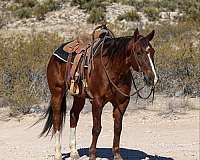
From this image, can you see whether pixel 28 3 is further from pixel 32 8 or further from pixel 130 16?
pixel 130 16

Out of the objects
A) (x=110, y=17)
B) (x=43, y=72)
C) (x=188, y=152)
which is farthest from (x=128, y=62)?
(x=110, y=17)

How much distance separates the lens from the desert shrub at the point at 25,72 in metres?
13.6

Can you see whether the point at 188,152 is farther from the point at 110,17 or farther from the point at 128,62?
the point at 110,17

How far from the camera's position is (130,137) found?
1123 centimetres

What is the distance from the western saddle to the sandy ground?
4.46 ft

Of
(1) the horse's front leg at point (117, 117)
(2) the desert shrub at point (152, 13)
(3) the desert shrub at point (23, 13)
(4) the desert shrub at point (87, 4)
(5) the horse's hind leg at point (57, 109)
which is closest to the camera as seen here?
(1) the horse's front leg at point (117, 117)

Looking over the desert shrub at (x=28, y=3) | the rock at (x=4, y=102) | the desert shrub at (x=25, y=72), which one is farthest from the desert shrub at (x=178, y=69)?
the desert shrub at (x=28, y=3)

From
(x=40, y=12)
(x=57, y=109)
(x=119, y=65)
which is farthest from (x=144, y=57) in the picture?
(x=40, y=12)

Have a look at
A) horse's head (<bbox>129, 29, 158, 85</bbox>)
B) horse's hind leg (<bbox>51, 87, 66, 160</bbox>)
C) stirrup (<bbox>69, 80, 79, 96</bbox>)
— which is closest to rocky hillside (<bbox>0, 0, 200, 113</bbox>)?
horse's hind leg (<bbox>51, 87, 66, 160</bbox>)

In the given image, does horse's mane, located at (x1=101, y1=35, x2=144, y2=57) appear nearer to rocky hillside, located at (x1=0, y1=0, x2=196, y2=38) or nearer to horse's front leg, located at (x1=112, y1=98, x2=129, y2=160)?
horse's front leg, located at (x1=112, y1=98, x2=129, y2=160)

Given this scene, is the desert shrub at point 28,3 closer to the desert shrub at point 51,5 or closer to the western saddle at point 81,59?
the desert shrub at point 51,5

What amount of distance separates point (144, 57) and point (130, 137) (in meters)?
4.23

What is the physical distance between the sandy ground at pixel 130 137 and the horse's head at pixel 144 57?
226 centimetres

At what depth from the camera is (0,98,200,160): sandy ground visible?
31.2 ft
